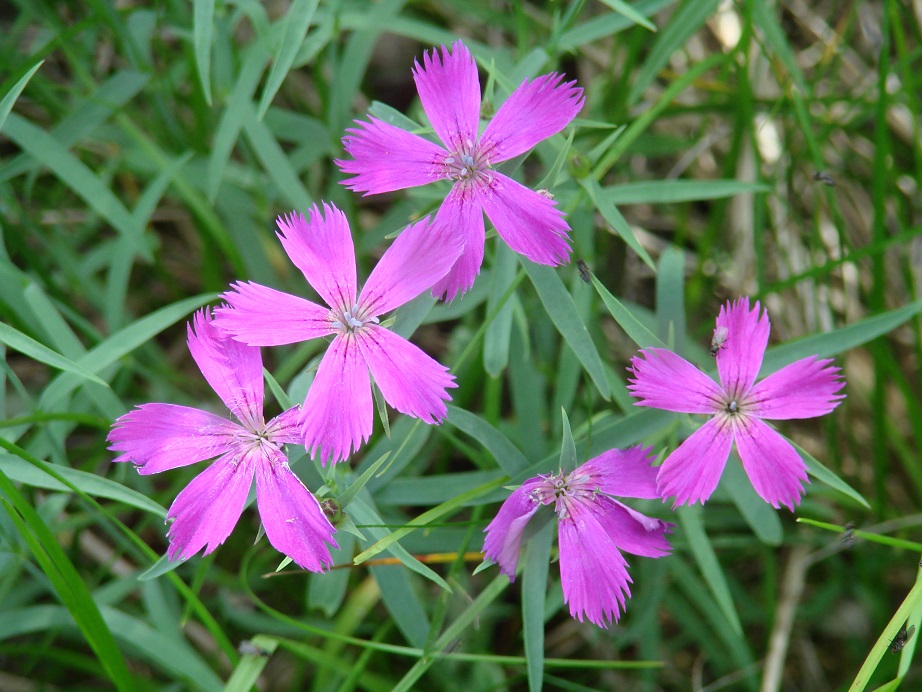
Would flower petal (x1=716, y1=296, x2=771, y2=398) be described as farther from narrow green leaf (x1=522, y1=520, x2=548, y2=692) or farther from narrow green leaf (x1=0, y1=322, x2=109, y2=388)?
narrow green leaf (x1=0, y1=322, x2=109, y2=388)

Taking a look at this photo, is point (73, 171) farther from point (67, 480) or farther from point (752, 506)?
point (752, 506)

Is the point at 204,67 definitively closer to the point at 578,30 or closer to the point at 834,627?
the point at 578,30

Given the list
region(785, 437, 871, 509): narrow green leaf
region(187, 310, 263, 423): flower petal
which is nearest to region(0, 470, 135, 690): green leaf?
region(187, 310, 263, 423): flower petal

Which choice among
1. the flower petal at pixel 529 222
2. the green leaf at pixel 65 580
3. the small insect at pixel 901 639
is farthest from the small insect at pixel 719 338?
the green leaf at pixel 65 580

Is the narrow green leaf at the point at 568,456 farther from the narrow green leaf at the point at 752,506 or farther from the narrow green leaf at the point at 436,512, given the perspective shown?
the narrow green leaf at the point at 752,506

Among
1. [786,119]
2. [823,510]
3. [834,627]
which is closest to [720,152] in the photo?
[786,119]
